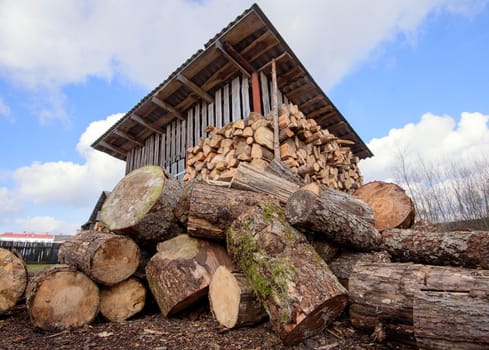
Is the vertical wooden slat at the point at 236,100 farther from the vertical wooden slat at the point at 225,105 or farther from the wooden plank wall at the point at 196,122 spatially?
the vertical wooden slat at the point at 225,105

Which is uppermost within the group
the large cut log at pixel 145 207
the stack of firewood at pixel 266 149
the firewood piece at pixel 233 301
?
the stack of firewood at pixel 266 149

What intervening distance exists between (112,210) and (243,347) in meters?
1.87

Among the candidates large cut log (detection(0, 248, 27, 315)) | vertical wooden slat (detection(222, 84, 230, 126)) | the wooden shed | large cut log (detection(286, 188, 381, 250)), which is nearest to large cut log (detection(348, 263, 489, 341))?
large cut log (detection(286, 188, 381, 250))

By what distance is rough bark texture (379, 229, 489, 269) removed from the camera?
247 centimetres

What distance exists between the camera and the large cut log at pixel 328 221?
7.58ft

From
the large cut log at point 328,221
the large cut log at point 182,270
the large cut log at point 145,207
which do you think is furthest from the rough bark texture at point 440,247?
the large cut log at point 145,207

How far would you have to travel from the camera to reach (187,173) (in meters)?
6.50

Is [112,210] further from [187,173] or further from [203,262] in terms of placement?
[187,173]

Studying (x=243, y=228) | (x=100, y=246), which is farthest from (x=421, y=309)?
(x=100, y=246)

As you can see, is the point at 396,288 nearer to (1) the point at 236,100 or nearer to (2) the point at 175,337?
(2) the point at 175,337

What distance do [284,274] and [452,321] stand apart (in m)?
0.96

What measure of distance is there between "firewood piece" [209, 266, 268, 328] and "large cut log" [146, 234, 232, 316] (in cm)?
15

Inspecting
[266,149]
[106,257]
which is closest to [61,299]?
[106,257]

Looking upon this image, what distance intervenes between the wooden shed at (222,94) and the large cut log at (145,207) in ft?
10.6
